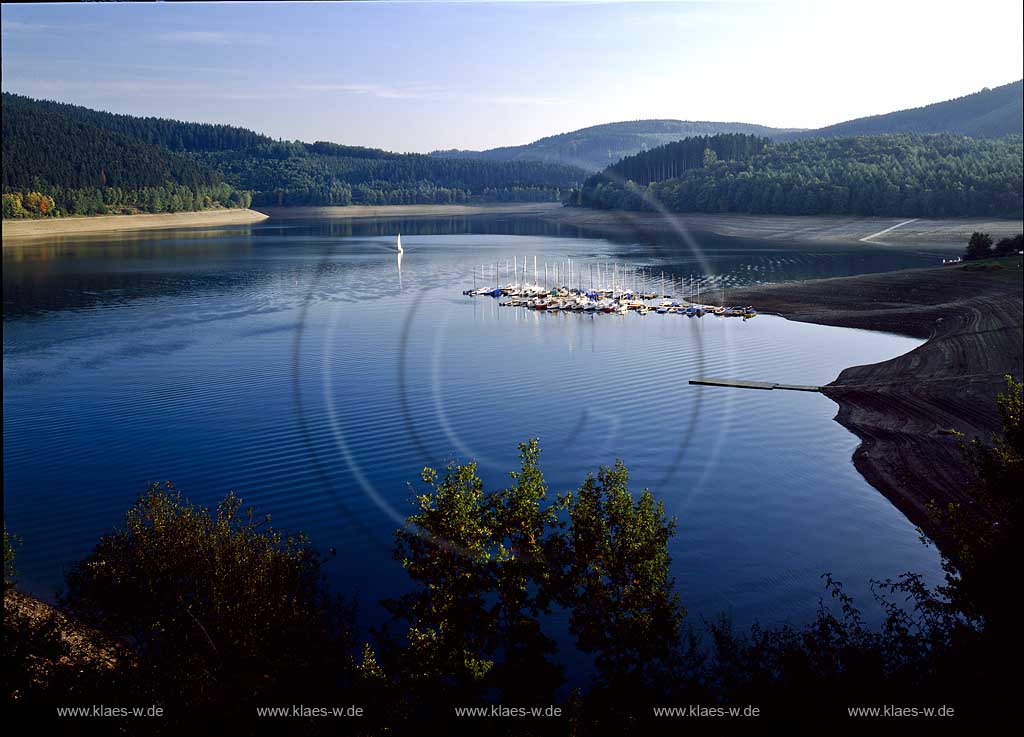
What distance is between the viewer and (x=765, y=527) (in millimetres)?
19969

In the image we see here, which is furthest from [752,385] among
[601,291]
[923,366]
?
[601,291]

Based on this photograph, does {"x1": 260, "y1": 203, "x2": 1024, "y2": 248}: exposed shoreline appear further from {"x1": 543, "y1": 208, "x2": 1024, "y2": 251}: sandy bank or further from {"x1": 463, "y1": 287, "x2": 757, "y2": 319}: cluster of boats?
{"x1": 463, "y1": 287, "x2": 757, "y2": 319}: cluster of boats

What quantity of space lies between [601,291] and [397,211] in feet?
448

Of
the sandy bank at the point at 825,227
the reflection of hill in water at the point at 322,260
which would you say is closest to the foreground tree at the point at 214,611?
the reflection of hill in water at the point at 322,260

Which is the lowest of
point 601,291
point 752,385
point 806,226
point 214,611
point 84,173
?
point 752,385

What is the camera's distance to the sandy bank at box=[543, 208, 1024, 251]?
298ft

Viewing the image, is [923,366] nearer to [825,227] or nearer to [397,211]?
[825,227]

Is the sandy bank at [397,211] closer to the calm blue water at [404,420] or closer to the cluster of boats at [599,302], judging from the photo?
the cluster of boats at [599,302]

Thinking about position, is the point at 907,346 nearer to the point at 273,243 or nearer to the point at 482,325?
the point at 482,325

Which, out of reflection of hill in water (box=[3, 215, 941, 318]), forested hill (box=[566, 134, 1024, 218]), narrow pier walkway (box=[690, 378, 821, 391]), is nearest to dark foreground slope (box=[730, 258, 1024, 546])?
narrow pier walkway (box=[690, 378, 821, 391])

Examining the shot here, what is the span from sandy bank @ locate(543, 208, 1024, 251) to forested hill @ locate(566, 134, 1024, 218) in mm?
2347

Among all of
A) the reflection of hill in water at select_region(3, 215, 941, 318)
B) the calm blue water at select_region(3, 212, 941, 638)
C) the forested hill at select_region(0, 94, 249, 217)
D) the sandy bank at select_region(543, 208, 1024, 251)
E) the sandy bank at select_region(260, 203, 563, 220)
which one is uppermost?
the forested hill at select_region(0, 94, 249, 217)

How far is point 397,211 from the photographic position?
193 meters

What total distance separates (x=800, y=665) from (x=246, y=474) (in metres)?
15.8
